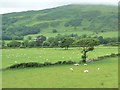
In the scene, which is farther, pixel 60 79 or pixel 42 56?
pixel 42 56

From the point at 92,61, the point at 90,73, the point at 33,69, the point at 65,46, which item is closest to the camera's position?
the point at 90,73

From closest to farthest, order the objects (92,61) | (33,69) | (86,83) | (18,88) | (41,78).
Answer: (18,88) < (86,83) < (41,78) < (33,69) < (92,61)

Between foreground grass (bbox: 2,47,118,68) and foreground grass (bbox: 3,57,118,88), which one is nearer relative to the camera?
foreground grass (bbox: 3,57,118,88)

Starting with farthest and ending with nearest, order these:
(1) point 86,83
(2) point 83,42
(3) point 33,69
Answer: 1. (2) point 83,42
2. (3) point 33,69
3. (1) point 86,83

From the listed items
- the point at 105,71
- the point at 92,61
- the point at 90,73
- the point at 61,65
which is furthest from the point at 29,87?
the point at 92,61

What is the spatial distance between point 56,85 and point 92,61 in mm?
23202

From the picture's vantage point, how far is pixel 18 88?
96.9 ft

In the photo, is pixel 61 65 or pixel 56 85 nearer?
pixel 56 85

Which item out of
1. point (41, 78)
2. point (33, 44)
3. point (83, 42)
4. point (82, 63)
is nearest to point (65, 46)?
point (33, 44)

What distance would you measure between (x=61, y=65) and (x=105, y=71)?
32.0 feet

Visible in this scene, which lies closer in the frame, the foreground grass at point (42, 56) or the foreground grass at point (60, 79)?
the foreground grass at point (60, 79)

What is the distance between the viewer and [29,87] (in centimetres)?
3012

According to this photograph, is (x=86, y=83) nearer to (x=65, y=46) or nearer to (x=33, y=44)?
(x=65, y=46)

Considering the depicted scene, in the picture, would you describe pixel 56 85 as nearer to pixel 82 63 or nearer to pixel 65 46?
A: pixel 82 63
